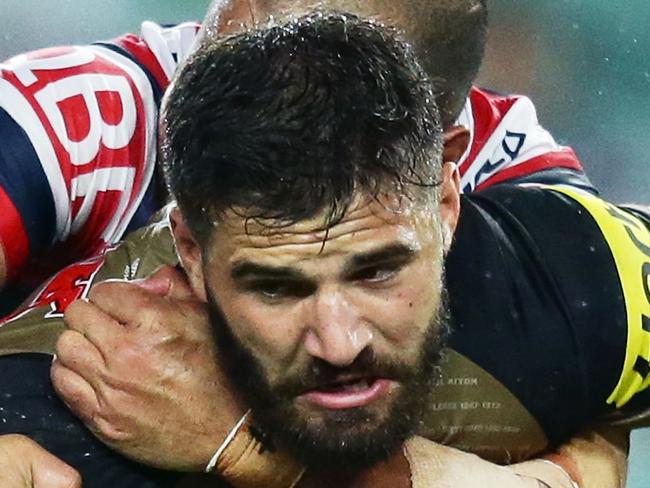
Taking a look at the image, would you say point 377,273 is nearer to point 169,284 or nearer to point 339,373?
point 339,373

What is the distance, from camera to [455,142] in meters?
1.25

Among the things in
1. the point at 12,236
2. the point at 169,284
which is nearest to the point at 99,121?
the point at 12,236

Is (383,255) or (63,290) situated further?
(63,290)

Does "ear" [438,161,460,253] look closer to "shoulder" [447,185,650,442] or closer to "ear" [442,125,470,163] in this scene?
"shoulder" [447,185,650,442]

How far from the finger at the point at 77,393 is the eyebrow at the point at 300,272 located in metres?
0.13

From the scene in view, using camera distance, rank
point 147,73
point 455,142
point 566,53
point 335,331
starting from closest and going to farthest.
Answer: point 335,331 < point 455,142 < point 147,73 < point 566,53

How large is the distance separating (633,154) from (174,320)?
4.88 feet

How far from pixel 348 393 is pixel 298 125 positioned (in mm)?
176

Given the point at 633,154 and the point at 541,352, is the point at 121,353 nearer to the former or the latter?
the point at 541,352

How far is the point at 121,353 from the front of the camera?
1032 millimetres

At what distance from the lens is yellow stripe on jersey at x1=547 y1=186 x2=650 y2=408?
1111 mm

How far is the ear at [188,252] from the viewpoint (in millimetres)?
1031

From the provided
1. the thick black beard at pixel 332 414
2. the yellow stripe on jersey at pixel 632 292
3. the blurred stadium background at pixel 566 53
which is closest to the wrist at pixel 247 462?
the thick black beard at pixel 332 414

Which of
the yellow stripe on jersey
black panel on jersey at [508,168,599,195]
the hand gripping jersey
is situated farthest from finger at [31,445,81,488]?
black panel on jersey at [508,168,599,195]
